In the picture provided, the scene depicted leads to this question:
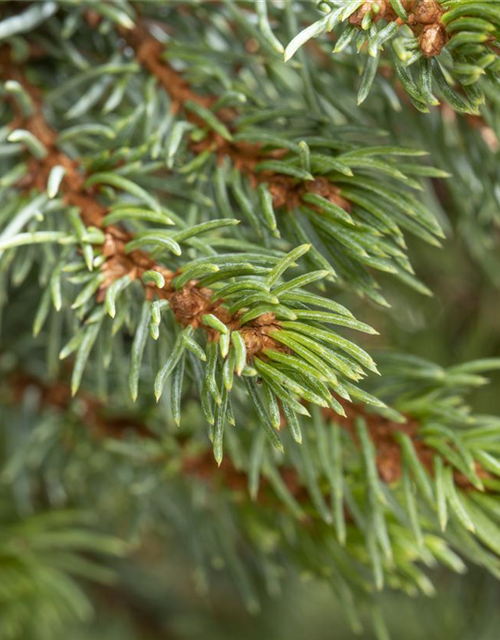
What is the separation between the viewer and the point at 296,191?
38cm

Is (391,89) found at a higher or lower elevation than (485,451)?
higher

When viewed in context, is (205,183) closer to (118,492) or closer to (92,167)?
(92,167)

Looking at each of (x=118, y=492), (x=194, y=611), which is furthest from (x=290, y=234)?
(x=194, y=611)

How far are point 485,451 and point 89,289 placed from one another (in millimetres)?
219

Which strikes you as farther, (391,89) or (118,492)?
(118,492)

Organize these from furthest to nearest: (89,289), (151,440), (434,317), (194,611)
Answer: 1. (194,611)
2. (434,317)
3. (151,440)
4. (89,289)

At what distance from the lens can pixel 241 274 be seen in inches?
12.8

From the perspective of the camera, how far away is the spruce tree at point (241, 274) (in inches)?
12.5

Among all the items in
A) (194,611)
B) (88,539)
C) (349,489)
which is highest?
(349,489)

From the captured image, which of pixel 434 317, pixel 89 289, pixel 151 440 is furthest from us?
pixel 434 317

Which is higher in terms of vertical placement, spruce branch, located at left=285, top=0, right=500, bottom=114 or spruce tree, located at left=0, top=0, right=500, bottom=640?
spruce branch, located at left=285, top=0, right=500, bottom=114

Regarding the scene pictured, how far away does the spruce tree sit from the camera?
0.32 m

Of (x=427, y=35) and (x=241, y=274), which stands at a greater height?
(x=427, y=35)

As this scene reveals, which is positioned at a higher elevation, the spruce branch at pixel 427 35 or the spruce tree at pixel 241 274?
the spruce branch at pixel 427 35
